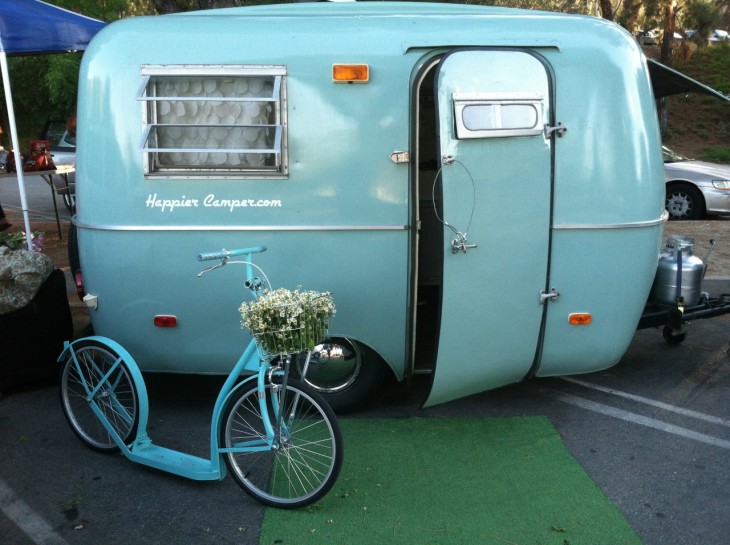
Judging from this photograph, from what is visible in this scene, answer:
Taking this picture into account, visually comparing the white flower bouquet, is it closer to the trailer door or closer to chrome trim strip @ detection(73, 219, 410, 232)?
chrome trim strip @ detection(73, 219, 410, 232)

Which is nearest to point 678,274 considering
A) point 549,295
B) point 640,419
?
point 640,419

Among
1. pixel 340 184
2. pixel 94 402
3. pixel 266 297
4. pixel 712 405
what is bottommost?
pixel 712 405

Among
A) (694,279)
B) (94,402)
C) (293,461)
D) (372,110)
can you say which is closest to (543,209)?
(372,110)

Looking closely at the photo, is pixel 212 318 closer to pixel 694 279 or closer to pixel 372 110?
pixel 372 110

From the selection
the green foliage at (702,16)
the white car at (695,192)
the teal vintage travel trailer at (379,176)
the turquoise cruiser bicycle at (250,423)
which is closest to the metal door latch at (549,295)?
the teal vintage travel trailer at (379,176)

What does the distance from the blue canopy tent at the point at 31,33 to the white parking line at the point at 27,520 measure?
2893mm

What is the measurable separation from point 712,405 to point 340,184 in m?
3.00

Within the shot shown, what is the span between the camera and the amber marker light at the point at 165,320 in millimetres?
4836

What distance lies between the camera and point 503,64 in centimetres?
448

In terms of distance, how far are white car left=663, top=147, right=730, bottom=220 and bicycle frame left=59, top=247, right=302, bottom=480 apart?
32.3 ft

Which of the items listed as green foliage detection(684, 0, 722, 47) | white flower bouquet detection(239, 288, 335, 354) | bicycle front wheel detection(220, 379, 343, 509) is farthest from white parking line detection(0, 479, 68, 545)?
green foliage detection(684, 0, 722, 47)

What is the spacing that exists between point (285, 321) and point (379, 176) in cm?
135

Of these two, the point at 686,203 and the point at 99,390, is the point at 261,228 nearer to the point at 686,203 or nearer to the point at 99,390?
the point at 99,390

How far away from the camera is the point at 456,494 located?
412cm
